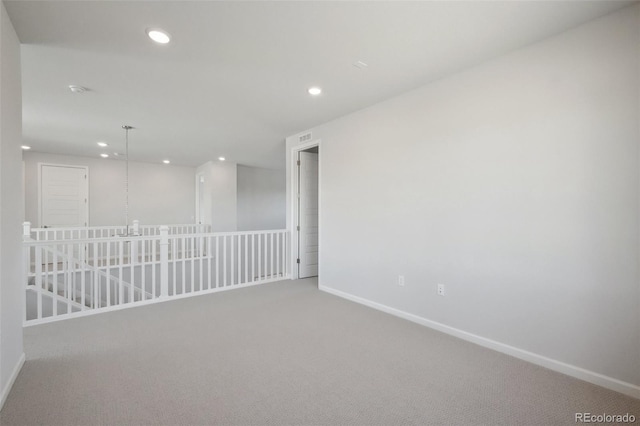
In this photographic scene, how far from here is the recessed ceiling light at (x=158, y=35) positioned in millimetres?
2095

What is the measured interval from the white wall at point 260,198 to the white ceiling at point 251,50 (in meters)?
4.80

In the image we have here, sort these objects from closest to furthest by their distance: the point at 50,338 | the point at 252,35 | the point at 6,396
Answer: the point at 6,396, the point at 252,35, the point at 50,338

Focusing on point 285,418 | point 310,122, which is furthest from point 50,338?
point 310,122

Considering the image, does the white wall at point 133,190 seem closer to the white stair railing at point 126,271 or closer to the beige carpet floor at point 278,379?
the white stair railing at point 126,271

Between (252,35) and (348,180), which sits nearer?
(252,35)

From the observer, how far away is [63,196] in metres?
6.70

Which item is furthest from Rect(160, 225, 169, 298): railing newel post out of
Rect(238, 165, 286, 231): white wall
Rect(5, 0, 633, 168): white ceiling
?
Rect(238, 165, 286, 231): white wall

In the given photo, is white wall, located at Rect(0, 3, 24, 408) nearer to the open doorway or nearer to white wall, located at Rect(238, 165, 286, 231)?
the open doorway

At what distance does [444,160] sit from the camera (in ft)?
9.52

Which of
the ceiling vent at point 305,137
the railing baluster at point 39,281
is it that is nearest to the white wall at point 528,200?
the ceiling vent at point 305,137

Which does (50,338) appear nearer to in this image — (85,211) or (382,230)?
(382,230)

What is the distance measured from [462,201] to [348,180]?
1.61 meters

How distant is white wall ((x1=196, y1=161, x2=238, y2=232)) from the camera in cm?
764

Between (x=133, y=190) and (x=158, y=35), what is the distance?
6641 millimetres
